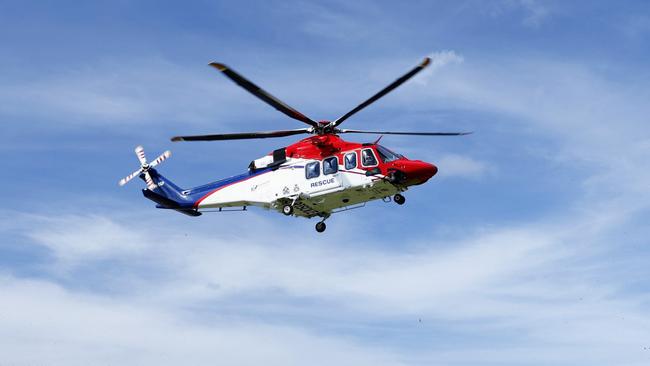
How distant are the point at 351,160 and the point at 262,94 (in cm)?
786

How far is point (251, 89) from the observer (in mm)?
39094

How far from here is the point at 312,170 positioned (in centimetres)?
4647

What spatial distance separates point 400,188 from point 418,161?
1.90 m

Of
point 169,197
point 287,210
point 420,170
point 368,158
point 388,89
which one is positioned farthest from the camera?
point 169,197

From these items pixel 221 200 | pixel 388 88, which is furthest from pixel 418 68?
pixel 221 200

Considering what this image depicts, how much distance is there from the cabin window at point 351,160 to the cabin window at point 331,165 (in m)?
0.65

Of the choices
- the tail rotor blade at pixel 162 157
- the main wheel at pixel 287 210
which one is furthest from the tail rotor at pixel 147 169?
the main wheel at pixel 287 210

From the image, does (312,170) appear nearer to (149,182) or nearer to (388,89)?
(388,89)

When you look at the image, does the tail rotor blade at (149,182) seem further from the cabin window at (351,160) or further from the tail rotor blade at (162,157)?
the cabin window at (351,160)

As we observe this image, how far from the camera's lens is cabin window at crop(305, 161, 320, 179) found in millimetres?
46281

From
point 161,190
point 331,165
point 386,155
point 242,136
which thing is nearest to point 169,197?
point 161,190

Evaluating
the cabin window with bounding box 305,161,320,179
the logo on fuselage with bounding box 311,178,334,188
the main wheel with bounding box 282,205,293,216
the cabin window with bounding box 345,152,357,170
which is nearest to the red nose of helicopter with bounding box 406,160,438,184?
the cabin window with bounding box 345,152,357,170

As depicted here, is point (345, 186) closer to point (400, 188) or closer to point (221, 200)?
point (400, 188)

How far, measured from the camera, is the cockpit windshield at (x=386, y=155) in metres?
44.7
